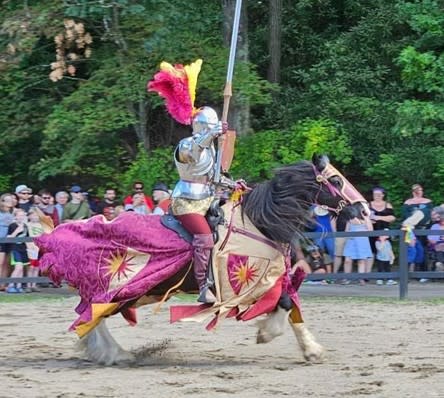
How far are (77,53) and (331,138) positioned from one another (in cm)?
462

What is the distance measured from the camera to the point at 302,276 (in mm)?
8695

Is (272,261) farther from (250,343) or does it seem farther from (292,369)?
(250,343)

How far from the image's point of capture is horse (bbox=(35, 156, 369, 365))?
8.28 m

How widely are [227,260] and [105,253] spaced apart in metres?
1.01

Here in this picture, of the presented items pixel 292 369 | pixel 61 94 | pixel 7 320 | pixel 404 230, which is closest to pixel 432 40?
pixel 404 230

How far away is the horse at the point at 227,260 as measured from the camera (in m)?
8.28

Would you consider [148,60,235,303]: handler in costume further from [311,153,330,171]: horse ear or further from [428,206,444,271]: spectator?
[428,206,444,271]: spectator

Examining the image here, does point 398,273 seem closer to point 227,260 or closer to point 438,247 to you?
point 438,247

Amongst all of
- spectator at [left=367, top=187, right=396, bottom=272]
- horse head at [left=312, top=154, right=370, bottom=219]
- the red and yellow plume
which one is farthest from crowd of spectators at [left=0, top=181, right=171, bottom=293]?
horse head at [left=312, top=154, right=370, bottom=219]

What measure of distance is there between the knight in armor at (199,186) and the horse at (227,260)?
11 cm

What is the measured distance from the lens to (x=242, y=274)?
27.1 feet

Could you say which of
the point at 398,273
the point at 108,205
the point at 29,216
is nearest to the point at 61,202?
the point at 29,216

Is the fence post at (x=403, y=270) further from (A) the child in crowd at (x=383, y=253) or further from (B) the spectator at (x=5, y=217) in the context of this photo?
(B) the spectator at (x=5, y=217)

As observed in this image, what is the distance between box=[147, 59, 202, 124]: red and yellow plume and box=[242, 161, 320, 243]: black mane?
85 centimetres
